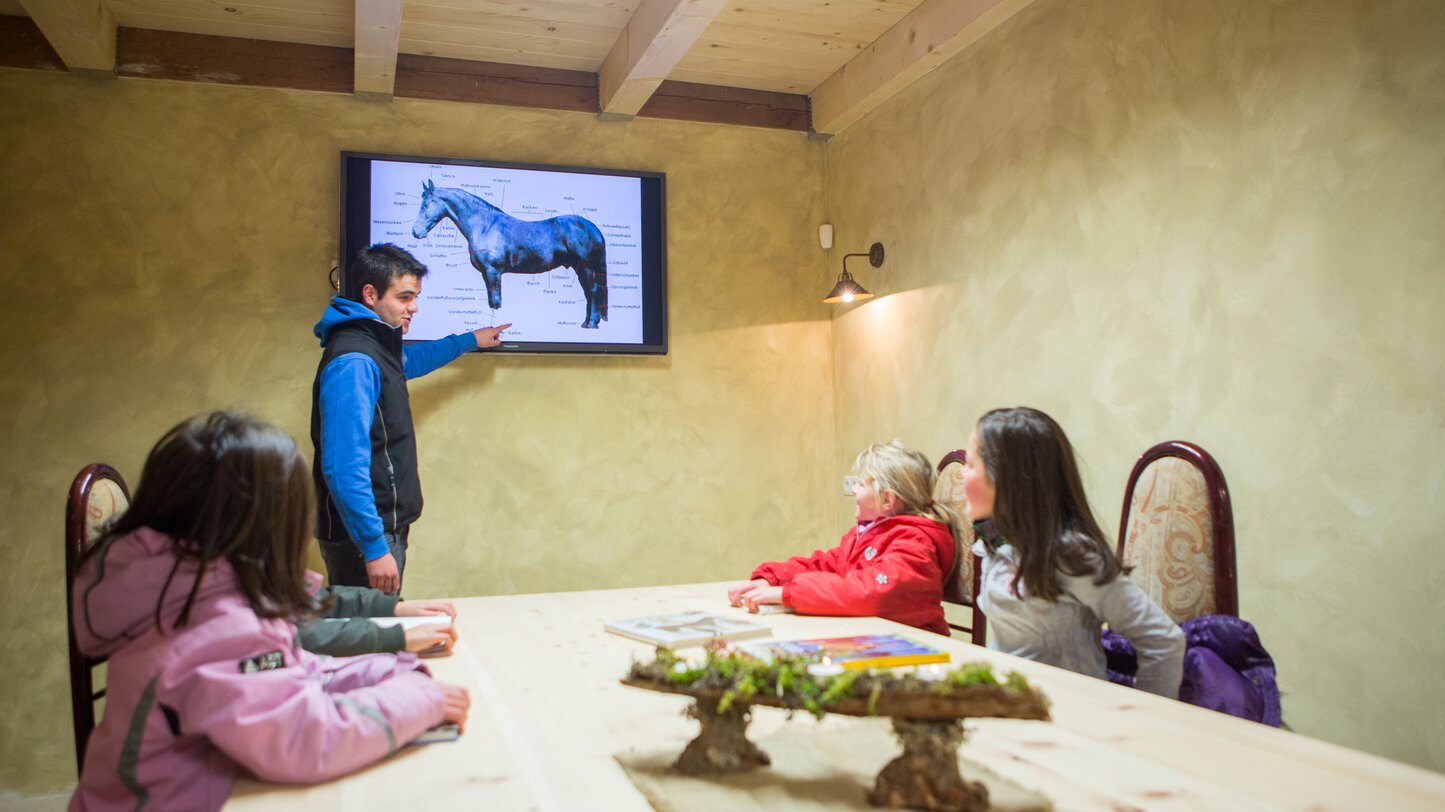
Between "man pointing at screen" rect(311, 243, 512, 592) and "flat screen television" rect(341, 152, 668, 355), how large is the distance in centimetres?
55

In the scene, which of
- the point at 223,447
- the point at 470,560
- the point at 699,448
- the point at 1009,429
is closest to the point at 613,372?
the point at 699,448

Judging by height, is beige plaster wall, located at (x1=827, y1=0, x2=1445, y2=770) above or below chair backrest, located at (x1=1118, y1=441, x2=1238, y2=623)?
above

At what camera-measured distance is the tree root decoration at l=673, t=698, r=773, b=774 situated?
40.0 inches

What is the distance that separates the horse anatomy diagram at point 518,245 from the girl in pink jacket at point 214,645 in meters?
2.48

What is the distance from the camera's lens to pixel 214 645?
3.47 ft

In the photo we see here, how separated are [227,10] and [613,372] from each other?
5.82 ft

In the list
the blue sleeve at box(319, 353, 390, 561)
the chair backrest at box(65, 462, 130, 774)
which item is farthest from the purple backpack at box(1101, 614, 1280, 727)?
the blue sleeve at box(319, 353, 390, 561)

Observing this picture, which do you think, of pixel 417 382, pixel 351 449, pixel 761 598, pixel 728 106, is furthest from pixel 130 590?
pixel 728 106

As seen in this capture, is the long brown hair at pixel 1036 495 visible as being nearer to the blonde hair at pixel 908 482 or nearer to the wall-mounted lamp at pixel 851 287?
the blonde hair at pixel 908 482

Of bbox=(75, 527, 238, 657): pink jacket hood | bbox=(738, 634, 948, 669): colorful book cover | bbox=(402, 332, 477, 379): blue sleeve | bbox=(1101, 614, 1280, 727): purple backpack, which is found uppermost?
bbox=(402, 332, 477, 379): blue sleeve

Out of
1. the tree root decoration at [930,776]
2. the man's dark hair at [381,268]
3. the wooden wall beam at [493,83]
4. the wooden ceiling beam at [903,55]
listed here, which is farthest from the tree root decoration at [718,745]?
the wooden wall beam at [493,83]

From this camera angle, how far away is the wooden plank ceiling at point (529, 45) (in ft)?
10.3

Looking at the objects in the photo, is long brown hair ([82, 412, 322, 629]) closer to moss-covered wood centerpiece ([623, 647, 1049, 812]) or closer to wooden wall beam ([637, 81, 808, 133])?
moss-covered wood centerpiece ([623, 647, 1049, 812])

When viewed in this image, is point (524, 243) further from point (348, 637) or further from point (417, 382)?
point (348, 637)
